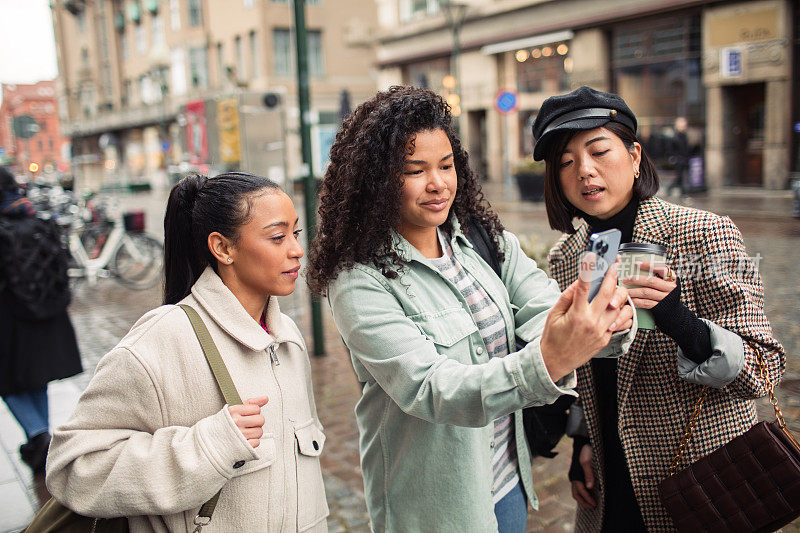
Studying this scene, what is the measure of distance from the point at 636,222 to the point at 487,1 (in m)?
24.8

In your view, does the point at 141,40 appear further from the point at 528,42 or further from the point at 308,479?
the point at 308,479

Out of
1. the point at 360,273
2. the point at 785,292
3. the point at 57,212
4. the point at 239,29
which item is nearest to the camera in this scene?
the point at 360,273

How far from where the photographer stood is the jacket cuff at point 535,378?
138 cm

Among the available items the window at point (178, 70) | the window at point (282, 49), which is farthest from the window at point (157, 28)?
the window at point (282, 49)

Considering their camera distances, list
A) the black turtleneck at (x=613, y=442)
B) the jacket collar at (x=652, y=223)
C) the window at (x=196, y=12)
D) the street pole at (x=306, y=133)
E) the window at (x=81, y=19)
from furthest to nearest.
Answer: the window at (x=81, y=19) < the window at (x=196, y=12) < the street pole at (x=306, y=133) < the black turtleneck at (x=613, y=442) < the jacket collar at (x=652, y=223)

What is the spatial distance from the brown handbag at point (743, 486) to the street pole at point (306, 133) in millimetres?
4411

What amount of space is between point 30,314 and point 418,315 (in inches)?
148

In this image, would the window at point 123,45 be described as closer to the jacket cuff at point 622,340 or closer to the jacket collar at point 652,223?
the jacket collar at point 652,223

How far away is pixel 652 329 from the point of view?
182 centimetres

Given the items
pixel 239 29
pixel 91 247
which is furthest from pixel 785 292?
pixel 239 29

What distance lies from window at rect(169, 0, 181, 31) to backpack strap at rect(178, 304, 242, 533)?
45.1 metres

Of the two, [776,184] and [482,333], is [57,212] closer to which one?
[482,333]

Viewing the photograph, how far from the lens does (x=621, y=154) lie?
6.50 feet

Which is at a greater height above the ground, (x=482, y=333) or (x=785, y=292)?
(x=482, y=333)
